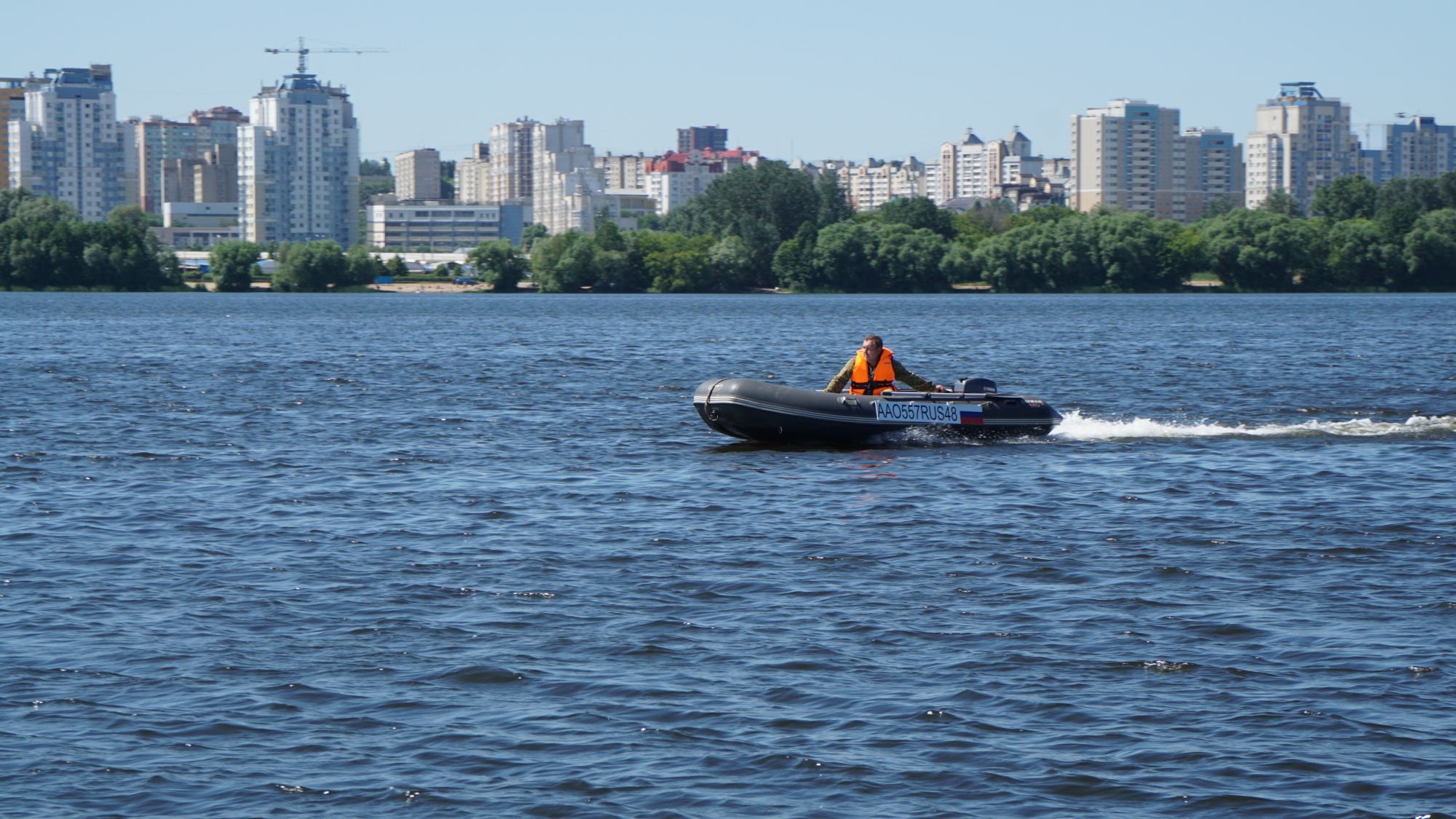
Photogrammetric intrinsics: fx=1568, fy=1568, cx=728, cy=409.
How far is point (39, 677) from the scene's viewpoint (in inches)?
418

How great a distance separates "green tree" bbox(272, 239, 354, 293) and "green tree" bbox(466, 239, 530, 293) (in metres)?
11.7

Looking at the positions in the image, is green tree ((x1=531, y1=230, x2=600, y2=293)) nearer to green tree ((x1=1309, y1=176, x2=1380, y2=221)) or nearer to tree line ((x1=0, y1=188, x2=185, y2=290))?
tree line ((x1=0, y1=188, x2=185, y2=290))

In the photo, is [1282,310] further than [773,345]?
Yes

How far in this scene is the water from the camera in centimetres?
880

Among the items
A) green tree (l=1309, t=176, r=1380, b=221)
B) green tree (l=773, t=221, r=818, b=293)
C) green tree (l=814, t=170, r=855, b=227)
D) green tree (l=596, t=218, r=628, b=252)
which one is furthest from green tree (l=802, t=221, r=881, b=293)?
green tree (l=1309, t=176, r=1380, b=221)

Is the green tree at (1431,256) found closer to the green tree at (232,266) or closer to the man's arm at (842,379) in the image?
the green tree at (232,266)

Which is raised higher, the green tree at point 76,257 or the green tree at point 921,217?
the green tree at point 921,217

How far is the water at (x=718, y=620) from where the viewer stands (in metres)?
8.80

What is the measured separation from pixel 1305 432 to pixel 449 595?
638 inches

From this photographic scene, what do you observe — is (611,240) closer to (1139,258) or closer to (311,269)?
(311,269)

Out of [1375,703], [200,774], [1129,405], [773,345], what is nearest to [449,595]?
[200,774]

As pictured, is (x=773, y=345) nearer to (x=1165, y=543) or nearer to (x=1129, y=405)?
(x=1129, y=405)

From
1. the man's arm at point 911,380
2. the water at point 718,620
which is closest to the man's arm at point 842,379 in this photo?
the man's arm at point 911,380

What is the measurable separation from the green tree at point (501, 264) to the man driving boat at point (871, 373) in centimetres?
11600
